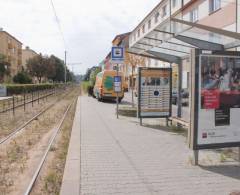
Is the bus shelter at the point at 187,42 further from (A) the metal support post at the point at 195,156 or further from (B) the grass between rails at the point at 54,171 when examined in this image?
(B) the grass between rails at the point at 54,171

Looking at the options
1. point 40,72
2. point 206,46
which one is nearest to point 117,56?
point 206,46

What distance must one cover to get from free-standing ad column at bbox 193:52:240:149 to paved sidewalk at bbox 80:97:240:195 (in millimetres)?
505

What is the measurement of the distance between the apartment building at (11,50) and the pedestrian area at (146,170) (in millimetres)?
71886

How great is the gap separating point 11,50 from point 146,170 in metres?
93.9

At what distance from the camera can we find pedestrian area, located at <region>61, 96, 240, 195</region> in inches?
213

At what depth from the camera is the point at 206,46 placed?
8.77 metres

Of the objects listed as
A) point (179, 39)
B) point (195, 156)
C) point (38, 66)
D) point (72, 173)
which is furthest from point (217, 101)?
point (38, 66)

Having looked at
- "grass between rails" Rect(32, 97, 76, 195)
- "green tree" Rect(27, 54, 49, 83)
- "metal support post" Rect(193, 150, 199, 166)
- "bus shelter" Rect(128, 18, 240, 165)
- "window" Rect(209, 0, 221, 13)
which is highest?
"window" Rect(209, 0, 221, 13)

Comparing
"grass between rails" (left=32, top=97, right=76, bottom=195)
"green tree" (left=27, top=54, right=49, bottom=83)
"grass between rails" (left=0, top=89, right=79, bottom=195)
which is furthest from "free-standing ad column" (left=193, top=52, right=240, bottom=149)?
"green tree" (left=27, top=54, right=49, bottom=83)

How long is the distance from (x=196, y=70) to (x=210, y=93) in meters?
0.50

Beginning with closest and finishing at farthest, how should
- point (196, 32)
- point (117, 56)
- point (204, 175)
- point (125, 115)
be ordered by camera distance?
point (204, 175), point (196, 32), point (117, 56), point (125, 115)

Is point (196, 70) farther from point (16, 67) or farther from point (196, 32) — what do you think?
point (16, 67)

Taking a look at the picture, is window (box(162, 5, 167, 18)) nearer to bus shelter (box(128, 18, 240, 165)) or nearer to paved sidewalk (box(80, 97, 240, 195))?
bus shelter (box(128, 18, 240, 165))

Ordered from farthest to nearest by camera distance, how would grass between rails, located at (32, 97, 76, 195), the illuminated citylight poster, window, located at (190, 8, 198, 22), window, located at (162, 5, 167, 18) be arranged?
1. window, located at (162, 5, 167, 18)
2. window, located at (190, 8, 198, 22)
3. the illuminated citylight poster
4. grass between rails, located at (32, 97, 76, 195)
